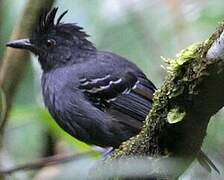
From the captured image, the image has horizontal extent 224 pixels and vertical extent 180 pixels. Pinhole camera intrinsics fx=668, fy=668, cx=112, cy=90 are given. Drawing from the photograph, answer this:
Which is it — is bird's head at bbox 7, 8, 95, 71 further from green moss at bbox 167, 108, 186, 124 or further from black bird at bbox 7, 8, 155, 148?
green moss at bbox 167, 108, 186, 124

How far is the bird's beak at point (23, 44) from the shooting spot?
4.68 m

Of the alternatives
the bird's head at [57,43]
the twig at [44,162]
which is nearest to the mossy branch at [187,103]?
the twig at [44,162]

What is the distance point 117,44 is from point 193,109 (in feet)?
8.19

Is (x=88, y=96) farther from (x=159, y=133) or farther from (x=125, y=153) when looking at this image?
(x=159, y=133)

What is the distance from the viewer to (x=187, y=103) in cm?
237

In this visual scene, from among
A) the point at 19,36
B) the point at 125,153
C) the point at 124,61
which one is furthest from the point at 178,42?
the point at 125,153

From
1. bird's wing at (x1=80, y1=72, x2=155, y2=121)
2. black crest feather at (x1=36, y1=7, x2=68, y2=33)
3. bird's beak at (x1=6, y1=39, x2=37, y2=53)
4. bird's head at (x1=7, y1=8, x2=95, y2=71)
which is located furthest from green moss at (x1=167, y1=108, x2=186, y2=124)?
bird's head at (x1=7, y1=8, x2=95, y2=71)

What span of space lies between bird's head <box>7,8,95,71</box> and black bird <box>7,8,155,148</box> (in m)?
0.09

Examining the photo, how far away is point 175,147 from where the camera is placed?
8.49ft

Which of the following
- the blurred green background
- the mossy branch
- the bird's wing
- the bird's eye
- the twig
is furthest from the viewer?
the bird's eye

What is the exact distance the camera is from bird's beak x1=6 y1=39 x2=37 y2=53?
4684 millimetres

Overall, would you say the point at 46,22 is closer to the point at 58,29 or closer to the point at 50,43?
the point at 58,29

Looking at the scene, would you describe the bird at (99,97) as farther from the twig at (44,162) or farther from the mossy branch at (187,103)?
the mossy branch at (187,103)

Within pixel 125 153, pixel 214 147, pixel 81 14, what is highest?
pixel 81 14
